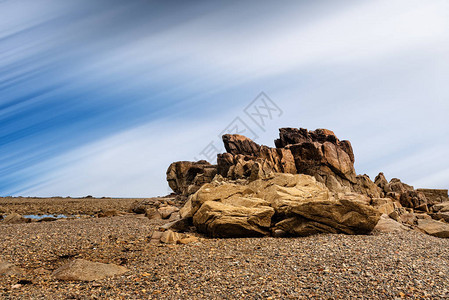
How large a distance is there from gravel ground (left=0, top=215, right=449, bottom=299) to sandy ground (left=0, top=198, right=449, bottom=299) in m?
0.03

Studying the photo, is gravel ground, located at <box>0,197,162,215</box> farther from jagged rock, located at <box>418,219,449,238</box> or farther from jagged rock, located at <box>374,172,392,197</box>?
jagged rock, located at <box>374,172,392,197</box>

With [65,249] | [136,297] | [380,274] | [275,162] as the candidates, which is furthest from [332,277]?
[275,162]

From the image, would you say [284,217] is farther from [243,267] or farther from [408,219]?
[408,219]

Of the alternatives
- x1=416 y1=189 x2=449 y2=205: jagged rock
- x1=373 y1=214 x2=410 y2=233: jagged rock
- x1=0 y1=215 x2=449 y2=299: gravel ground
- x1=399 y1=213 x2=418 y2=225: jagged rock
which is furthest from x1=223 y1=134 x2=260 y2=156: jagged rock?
x1=0 y1=215 x2=449 y2=299: gravel ground

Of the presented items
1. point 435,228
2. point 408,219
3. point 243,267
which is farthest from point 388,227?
point 243,267

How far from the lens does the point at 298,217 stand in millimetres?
18953

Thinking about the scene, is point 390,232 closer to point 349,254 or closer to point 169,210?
point 349,254

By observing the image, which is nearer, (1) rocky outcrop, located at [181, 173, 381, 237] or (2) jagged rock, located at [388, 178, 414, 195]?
(1) rocky outcrop, located at [181, 173, 381, 237]

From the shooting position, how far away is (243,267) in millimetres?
12836

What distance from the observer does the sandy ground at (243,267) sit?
422 inches

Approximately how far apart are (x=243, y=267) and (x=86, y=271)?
20.3 ft

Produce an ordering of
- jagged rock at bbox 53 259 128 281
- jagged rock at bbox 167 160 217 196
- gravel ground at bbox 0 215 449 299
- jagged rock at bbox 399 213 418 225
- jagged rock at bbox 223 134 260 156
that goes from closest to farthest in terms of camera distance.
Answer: gravel ground at bbox 0 215 449 299
jagged rock at bbox 53 259 128 281
jagged rock at bbox 399 213 418 225
jagged rock at bbox 167 160 217 196
jagged rock at bbox 223 134 260 156

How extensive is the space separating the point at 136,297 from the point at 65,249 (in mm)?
7984

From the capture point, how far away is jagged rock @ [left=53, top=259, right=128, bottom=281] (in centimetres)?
1260
